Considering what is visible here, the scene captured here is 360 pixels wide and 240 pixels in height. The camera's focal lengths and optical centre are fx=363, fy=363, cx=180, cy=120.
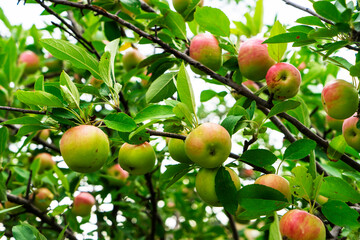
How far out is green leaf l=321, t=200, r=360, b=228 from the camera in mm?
1097

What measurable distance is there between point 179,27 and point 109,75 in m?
0.49

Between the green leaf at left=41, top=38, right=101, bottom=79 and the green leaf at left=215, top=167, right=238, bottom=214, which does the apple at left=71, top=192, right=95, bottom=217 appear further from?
the green leaf at left=215, top=167, right=238, bottom=214

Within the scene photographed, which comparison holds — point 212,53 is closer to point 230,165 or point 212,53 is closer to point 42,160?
point 230,165

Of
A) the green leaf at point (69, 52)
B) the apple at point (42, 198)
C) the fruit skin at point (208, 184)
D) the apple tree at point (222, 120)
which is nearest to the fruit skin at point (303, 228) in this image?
the apple tree at point (222, 120)

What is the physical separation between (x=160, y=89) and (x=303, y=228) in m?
0.78

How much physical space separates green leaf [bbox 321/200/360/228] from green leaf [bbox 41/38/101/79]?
0.90m

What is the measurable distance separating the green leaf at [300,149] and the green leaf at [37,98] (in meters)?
0.82

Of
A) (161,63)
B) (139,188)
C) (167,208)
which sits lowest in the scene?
(167,208)

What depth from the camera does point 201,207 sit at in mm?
3092

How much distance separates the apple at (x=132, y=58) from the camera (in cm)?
236

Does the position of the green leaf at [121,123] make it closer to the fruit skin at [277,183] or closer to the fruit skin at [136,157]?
the fruit skin at [136,157]

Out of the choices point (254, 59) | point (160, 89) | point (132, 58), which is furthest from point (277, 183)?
point (132, 58)

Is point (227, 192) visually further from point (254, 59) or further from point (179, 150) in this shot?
point (254, 59)

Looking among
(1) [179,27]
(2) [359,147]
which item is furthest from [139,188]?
(2) [359,147]
